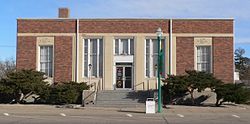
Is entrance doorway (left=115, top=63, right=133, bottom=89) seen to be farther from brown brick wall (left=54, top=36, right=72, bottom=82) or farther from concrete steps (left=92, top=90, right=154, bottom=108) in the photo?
brown brick wall (left=54, top=36, right=72, bottom=82)

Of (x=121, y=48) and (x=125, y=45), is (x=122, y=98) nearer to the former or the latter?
(x=121, y=48)

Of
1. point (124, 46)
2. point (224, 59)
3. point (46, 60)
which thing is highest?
point (124, 46)

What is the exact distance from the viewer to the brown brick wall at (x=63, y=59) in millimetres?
40438

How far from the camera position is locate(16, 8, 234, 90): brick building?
132ft

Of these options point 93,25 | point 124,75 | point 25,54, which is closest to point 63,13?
point 93,25

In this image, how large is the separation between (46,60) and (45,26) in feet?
10.2

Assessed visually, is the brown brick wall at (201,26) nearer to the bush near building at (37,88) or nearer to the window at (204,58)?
the window at (204,58)

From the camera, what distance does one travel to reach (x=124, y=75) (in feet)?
135

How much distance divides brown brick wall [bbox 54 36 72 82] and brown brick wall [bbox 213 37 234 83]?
42.9ft

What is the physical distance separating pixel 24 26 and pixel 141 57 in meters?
11.1

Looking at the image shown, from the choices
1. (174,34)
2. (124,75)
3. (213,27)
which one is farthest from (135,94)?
(213,27)

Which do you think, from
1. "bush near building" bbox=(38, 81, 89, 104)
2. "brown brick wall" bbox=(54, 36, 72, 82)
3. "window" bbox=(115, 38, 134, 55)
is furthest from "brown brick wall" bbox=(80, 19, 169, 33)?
"bush near building" bbox=(38, 81, 89, 104)

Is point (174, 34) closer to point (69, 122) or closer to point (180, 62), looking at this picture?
point (180, 62)

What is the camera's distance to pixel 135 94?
37.7 m
